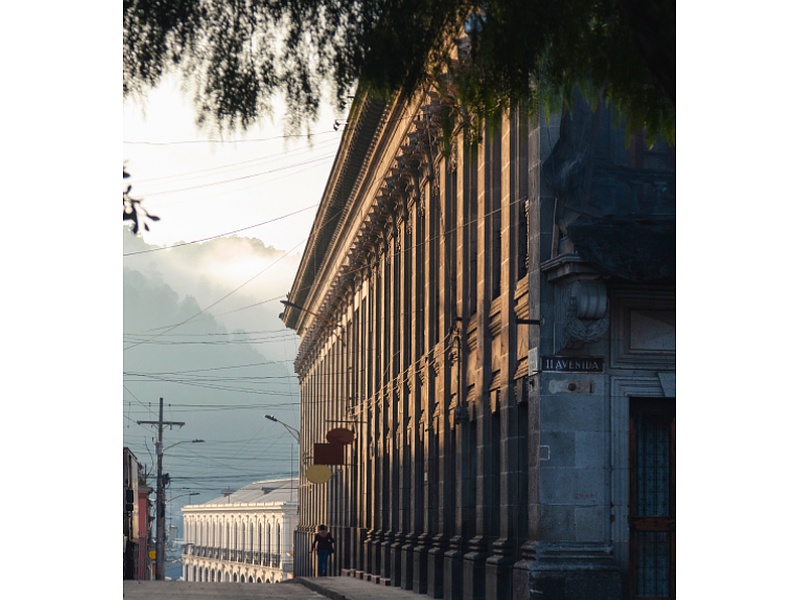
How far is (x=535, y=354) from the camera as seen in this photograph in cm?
2308

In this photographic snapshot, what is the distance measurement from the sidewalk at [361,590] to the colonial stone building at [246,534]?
56.1m

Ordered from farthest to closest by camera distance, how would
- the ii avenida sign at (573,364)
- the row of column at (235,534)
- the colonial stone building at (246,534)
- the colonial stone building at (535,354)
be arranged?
the row of column at (235,534)
the colonial stone building at (246,534)
the ii avenida sign at (573,364)
the colonial stone building at (535,354)

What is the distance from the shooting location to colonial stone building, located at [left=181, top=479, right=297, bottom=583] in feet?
348

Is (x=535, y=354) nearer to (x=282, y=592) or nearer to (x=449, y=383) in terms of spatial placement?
(x=449, y=383)

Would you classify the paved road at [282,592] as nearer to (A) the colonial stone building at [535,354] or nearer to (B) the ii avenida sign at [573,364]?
(A) the colonial stone building at [535,354]

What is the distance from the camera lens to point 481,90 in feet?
45.0

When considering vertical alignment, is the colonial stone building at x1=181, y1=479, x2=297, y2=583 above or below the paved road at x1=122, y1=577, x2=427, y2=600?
below

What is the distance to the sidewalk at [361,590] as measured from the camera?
33.0 metres

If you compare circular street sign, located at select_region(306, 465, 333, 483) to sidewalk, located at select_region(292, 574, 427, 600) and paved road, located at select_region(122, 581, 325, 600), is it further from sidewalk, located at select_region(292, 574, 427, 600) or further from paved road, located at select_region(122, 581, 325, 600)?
paved road, located at select_region(122, 581, 325, 600)

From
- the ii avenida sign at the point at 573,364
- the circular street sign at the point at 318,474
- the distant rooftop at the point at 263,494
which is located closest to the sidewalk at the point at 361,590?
the circular street sign at the point at 318,474

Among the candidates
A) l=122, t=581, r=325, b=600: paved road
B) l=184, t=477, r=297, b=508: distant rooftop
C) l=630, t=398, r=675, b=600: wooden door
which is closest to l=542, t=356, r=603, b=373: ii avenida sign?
l=630, t=398, r=675, b=600: wooden door

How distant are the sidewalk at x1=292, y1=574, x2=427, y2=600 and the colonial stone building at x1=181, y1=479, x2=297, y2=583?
184 ft

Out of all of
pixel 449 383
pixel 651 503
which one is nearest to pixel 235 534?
pixel 449 383
